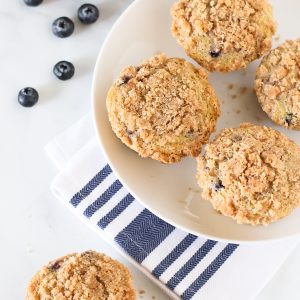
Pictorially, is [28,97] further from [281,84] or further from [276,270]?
[276,270]

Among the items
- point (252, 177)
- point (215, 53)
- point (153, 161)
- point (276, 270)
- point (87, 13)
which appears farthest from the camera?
point (87, 13)

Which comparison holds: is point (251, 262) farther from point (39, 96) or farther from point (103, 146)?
point (39, 96)

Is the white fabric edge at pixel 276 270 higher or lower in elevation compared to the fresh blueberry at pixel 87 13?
lower

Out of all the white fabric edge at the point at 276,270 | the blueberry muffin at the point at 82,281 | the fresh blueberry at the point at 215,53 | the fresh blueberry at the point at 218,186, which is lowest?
the white fabric edge at the point at 276,270

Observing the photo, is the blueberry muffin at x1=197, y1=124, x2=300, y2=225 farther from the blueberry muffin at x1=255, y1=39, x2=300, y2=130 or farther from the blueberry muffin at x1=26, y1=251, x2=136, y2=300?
the blueberry muffin at x1=26, y1=251, x2=136, y2=300

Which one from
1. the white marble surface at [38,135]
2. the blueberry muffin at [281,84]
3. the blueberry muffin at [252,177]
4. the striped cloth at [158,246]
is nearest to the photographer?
the blueberry muffin at [252,177]

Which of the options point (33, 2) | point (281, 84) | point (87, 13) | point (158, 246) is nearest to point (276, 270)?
point (158, 246)

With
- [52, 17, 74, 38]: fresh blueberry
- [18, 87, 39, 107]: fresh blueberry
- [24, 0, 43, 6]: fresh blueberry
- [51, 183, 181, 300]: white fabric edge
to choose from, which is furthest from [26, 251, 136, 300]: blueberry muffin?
[24, 0, 43, 6]: fresh blueberry

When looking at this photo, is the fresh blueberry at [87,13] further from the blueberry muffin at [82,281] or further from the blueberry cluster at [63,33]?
the blueberry muffin at [82,281]

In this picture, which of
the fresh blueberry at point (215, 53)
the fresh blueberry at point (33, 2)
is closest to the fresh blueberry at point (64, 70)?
the fresh blueberry at point (33, 2)
